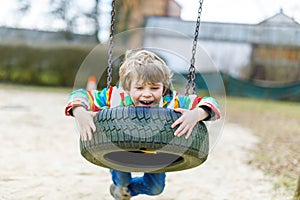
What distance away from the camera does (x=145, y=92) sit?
2.28 metres

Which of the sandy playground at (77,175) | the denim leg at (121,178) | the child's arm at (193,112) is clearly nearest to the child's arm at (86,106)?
the child's arm at (193,112)

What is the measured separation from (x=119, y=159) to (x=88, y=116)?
17.7 inches

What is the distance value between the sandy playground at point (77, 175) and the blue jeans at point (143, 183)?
0.47 meters

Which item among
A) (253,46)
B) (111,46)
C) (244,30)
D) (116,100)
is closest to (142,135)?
(116,100)

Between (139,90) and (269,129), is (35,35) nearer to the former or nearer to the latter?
(269,129)

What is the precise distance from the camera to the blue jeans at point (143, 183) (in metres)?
2.87

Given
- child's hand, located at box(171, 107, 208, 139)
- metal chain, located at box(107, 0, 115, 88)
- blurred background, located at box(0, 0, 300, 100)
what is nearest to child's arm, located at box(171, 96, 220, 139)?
child's hand, located at box(171, 107, 208, 139)

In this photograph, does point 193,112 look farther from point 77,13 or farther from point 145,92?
point 77,13

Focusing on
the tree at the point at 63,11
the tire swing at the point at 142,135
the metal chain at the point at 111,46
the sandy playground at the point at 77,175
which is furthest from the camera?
the tree at the point at 63,11

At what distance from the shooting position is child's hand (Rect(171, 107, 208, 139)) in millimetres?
2105

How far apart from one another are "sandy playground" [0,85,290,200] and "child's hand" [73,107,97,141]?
1168 mm

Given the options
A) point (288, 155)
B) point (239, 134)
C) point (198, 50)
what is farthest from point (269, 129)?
point (198, 50)

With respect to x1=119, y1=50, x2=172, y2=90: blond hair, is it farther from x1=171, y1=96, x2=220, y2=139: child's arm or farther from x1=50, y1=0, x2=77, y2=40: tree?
x1=50, y1=0, x2=77, y2=40: tree

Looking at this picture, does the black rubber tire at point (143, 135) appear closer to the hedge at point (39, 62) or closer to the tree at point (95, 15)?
the hedge at point (39, 62)
